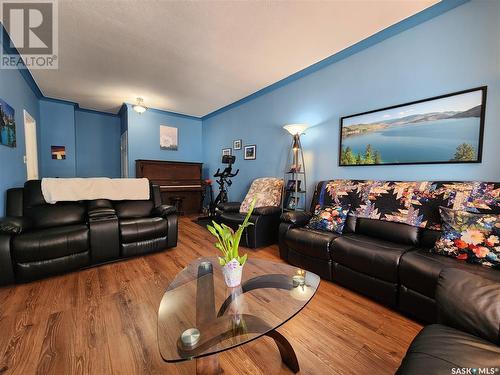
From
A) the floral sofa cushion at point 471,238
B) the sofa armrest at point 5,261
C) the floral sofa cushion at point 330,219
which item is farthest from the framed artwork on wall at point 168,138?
the floral sofa cushion at point 471,238

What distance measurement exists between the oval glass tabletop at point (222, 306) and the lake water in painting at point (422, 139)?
1786mm

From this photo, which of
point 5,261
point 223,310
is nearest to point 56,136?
point 5,261

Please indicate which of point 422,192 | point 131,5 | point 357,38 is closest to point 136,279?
point 131,5

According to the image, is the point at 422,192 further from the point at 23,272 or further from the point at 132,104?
the point at 132,104

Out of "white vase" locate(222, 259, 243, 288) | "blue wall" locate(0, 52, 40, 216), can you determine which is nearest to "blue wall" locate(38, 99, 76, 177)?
"blue wall" locate(0, 52, 40, 216)

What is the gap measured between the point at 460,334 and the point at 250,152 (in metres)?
3.82

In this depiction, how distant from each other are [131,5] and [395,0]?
2.38 metres

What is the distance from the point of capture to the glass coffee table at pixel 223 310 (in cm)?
91

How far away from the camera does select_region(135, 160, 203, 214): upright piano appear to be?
4887 mm

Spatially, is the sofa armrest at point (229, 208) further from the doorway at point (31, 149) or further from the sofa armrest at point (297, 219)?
the doorway at point (31, 149)

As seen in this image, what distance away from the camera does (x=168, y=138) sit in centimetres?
538

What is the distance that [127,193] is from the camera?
10.2 feet

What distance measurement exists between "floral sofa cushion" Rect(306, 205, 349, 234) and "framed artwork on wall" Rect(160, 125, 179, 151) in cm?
425

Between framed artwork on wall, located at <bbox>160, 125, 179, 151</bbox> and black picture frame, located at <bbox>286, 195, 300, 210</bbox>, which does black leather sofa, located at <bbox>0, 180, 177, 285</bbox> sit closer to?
black picture frame, located at <bbox>286, 195, 300, 210</bbox>
